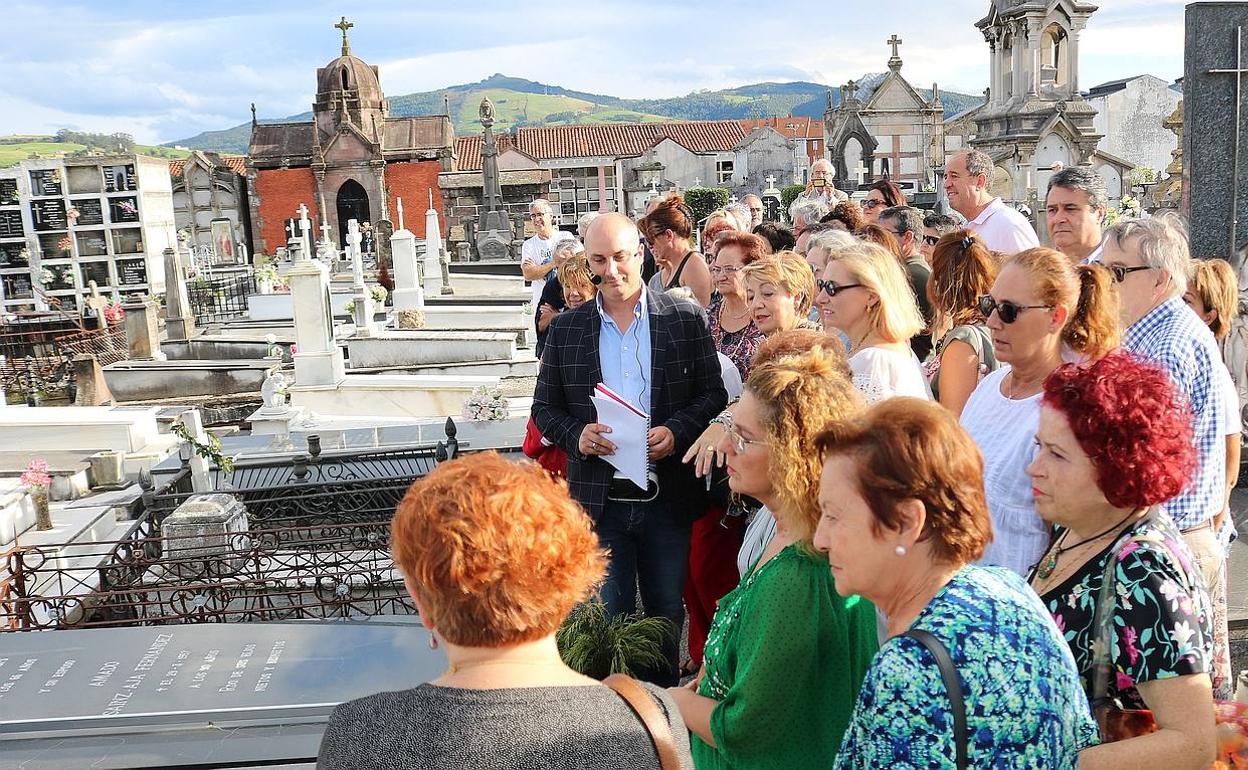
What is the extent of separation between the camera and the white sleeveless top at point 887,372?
3322 millimetres

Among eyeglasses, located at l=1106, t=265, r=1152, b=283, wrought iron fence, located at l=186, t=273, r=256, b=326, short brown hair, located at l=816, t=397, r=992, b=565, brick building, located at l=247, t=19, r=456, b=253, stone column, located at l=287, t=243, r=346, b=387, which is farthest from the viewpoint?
brick building, located at l=247, t=19, r=456, b=253

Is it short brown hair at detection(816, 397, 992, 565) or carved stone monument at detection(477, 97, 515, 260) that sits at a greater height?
carved stone monument at detection(477, 97, 515, 260)

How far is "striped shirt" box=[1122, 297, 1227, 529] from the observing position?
2.98 m

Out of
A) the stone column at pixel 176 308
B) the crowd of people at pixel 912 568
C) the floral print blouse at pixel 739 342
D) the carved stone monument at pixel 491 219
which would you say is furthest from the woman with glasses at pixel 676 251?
the carved stone monument at pixel 491 219

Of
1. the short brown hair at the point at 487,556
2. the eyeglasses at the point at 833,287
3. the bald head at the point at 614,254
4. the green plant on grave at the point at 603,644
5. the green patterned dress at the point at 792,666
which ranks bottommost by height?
the green plant on grave at the point at 603,644

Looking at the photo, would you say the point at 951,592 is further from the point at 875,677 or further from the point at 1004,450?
the point at 1004,450

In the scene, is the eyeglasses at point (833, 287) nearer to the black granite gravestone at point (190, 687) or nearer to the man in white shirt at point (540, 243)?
the black granite gravestone at point (190, 687)

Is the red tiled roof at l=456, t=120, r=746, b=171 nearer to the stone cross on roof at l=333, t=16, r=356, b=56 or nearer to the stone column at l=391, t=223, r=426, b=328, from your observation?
the stone cross on roof at l=333, t=16, r=356, b=56

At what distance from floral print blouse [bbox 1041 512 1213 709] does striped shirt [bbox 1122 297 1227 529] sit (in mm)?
949

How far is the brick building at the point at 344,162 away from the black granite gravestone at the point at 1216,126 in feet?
142

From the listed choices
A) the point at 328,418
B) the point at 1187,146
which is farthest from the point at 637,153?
the point at 1187,146

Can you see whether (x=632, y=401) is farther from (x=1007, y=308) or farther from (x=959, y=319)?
(x=1007, y=308)

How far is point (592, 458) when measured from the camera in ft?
13.0

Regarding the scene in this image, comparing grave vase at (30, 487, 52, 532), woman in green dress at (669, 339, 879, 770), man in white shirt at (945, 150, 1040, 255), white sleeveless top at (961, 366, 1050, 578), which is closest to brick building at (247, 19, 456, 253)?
grave vase at (30, 487, 52, 532)
